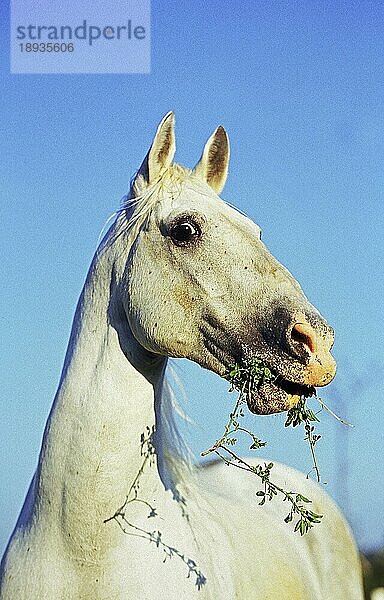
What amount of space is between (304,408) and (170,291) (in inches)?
25.0

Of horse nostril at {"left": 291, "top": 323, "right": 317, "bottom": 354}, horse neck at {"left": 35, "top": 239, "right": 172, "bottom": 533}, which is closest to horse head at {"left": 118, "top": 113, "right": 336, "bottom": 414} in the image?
horse nostril at {"left": 291, "top": 323, "right": 317, "bottom": 354}

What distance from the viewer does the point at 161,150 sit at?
3.77 metres

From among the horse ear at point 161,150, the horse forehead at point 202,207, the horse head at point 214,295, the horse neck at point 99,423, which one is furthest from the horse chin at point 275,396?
the horse ear at point 161,150

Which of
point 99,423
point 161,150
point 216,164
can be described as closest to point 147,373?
point 99,423

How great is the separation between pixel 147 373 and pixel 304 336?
696 millimetres

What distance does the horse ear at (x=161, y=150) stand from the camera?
3717 millimetres

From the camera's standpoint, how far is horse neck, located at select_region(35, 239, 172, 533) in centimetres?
347

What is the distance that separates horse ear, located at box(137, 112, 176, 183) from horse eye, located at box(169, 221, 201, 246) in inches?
12.9

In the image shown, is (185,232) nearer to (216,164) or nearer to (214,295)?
(214,295)

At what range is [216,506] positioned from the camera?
14.2 feet

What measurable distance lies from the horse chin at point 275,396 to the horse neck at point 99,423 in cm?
43

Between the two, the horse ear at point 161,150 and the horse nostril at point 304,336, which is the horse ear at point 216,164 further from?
the horse nostril at point 304,336

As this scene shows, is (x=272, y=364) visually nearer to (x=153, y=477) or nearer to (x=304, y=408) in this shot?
(x=304, y=408)

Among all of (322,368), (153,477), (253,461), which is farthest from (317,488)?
(322,368)
